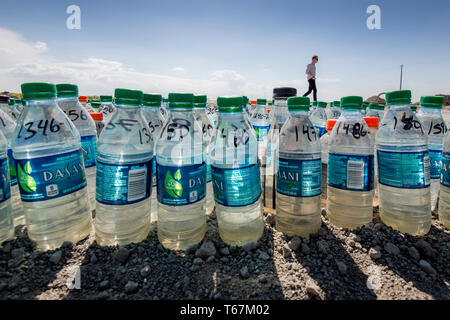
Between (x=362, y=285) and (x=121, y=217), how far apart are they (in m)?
1.73

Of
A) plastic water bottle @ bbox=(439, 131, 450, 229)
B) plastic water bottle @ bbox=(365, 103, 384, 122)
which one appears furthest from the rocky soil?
plastic water bottle @ bbox=(365, 103, 384, 122)

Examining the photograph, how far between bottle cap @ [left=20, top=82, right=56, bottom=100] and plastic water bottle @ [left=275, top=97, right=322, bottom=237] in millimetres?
1788

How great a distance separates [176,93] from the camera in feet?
5.98

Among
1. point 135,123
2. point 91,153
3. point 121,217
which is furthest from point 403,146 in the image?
point 91,153

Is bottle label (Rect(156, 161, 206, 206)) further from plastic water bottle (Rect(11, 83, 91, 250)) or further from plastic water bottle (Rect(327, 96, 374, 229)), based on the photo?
plastic water bottle (Rect(327, 96, 374, 229))

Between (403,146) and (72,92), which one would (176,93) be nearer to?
(72,92)

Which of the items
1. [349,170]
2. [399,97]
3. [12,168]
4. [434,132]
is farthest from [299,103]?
[12,168]

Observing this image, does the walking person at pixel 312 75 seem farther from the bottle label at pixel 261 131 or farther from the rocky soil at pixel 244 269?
the rocky soil at pixel 244 269

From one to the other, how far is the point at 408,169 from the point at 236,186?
1.41 metres

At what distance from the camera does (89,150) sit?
2.59 meters

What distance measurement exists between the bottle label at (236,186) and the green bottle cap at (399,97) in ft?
4.73

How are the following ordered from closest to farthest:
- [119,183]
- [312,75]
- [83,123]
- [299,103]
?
[119,183] < [299,103] < [83,123] < [312,75]

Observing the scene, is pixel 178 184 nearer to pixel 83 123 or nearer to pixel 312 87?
pixel 83 123

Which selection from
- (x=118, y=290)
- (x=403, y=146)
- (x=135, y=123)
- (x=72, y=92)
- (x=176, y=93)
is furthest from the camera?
(x=72, y=92)
